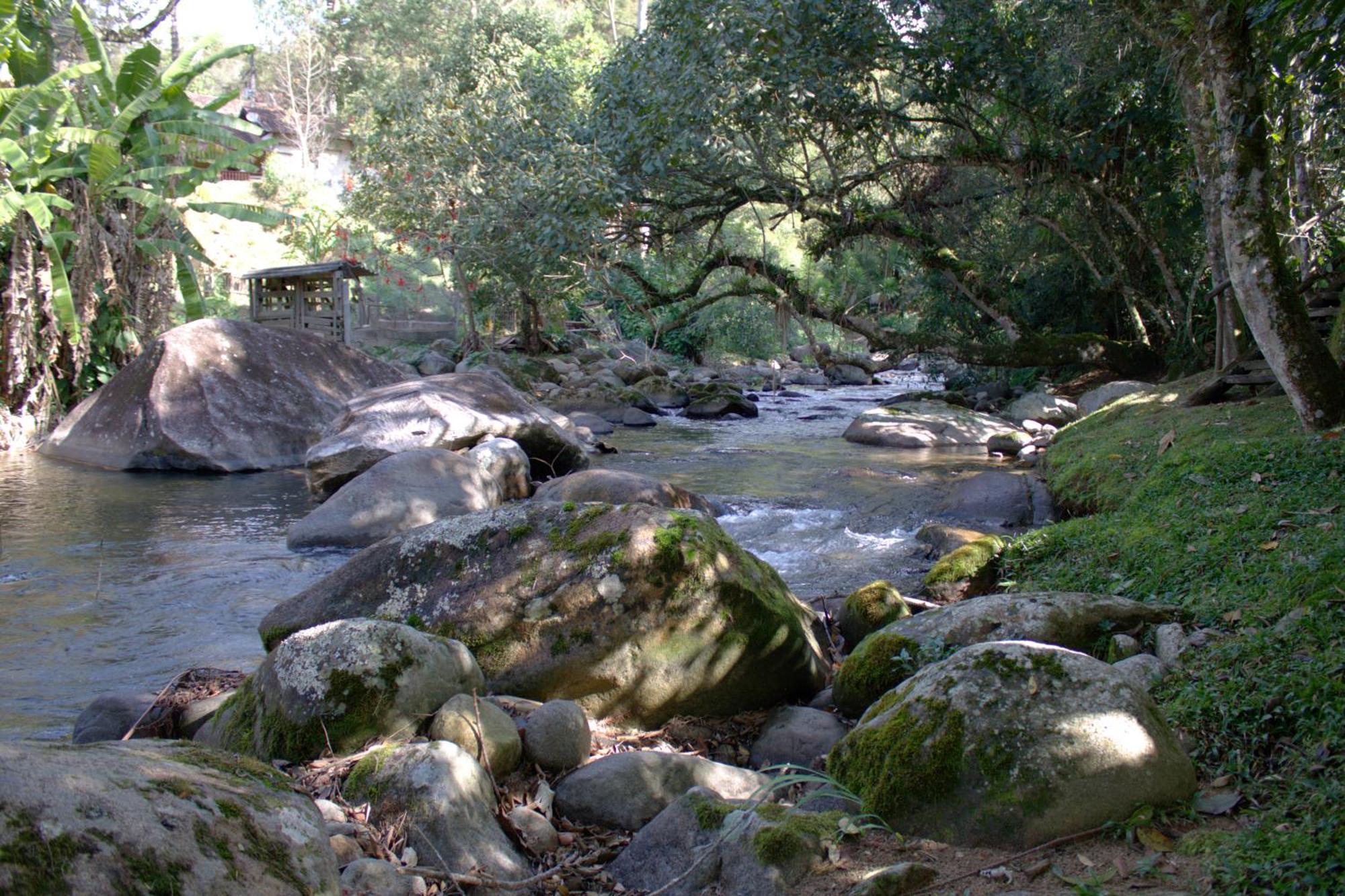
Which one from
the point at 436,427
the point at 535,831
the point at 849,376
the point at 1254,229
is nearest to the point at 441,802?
the point at 535,831

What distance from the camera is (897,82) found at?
48.1 feet

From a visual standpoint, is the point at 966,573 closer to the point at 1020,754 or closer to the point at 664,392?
the point at 1020,754

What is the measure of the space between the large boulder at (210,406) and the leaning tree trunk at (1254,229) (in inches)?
454

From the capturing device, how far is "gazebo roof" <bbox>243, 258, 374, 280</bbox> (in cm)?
2320

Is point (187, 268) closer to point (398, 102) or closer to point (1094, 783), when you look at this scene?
point (398, 102)

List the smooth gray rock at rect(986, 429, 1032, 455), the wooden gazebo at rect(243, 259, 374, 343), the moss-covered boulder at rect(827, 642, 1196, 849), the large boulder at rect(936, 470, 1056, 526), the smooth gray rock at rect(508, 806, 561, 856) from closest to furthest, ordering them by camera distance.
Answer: the moss-covered boulder at rect(827, 642, 1196, 849), the smooth gray rock at rect(508, 806, 561, 856), the large boulder at rect(936, 470, 1056, 526), the smooth gray rock at rect(986, 429, 1032, 455), the wooden gazebo at rect(243, 259, 374, 343)

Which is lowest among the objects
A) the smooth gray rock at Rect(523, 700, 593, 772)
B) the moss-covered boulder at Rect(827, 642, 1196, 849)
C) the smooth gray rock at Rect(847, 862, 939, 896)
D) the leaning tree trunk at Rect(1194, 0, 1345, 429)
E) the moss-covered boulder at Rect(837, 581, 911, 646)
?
the moss-covered boulder at Rect(837, 581, 911, 646)

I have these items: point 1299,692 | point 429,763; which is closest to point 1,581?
point 429,763

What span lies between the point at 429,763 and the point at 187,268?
55.9 ft

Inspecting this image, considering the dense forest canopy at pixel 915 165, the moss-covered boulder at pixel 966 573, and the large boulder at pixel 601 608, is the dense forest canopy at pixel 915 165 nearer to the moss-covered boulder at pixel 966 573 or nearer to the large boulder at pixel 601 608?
the moss-covered boulder at pixel 966 573

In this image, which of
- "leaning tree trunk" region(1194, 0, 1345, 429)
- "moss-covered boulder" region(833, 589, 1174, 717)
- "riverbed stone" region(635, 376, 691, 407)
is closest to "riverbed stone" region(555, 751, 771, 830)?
"moss-covered boulder" region(833, 589, 1174, 717)

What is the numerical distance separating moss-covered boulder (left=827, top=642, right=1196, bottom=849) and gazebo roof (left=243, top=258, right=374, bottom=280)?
72.5 ft

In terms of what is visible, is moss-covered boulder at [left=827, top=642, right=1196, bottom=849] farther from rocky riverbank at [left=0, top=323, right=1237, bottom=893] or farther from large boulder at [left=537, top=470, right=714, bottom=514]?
large boulder at [left=537, top=470, right=714, bottom=514]

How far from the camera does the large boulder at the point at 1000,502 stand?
980 cm
